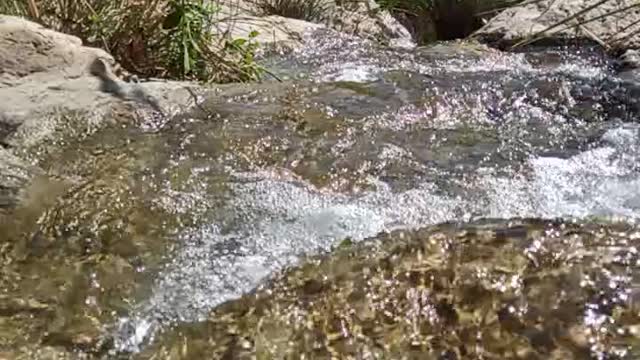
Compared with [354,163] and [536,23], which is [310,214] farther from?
[536,23]

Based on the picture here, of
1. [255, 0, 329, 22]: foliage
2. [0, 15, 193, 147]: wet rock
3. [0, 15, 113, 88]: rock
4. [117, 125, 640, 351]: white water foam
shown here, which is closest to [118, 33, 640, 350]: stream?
[117, 125, 640, 351]: white water foam

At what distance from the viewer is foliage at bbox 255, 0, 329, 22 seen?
264 inches

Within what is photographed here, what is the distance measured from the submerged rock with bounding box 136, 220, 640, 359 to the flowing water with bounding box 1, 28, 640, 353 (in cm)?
13

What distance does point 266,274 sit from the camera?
2.54 m

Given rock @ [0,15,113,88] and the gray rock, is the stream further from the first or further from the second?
rock @ [0,15,113,88]

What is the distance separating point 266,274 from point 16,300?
661 millimetres

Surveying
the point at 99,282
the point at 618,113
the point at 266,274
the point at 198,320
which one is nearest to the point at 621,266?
the point at 266,274

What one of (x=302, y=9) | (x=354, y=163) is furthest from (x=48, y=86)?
(x=302, y=9)

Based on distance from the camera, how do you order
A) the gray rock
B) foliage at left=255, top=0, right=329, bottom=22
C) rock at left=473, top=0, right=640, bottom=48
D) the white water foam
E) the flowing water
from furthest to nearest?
foliage at left=255, top=0, right=329, bottom=22
rock at left=473, top=0, right=640, bottom=48
the gray rock
the flowing water
the white water foam

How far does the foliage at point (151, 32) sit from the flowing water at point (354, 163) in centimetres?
27

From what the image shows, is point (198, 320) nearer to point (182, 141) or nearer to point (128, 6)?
point (182, 141)

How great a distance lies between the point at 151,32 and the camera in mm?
4352

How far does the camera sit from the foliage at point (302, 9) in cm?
670

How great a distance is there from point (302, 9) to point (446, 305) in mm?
4692
